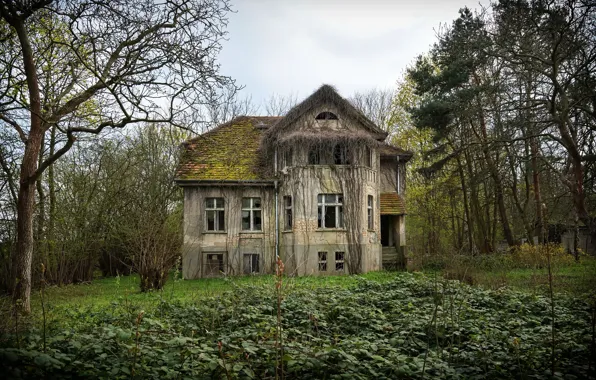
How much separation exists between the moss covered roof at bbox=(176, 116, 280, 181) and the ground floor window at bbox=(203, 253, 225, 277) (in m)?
4.00

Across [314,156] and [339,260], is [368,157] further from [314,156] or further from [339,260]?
[339,260]

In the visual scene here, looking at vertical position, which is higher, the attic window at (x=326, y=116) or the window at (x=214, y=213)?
the attic window at (x=326, y=116)

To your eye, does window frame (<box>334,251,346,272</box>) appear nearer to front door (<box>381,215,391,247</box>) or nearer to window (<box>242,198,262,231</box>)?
window (<box>242,198,262,231</box>)

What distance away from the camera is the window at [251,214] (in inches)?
942

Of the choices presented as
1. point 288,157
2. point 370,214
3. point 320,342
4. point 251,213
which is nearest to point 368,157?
point 370,214

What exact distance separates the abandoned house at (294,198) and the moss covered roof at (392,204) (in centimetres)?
105

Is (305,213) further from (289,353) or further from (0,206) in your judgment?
(289,353)

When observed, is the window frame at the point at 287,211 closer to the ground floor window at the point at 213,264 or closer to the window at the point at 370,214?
the ground floor window at the point at 213,264

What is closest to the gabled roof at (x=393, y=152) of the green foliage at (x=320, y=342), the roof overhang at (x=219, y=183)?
the roof overhang at (x=219, y=183)

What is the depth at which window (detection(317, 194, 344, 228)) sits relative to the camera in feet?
75.5

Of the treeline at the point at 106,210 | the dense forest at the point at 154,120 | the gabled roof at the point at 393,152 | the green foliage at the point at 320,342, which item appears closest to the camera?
the green foliage at the point at 320,342

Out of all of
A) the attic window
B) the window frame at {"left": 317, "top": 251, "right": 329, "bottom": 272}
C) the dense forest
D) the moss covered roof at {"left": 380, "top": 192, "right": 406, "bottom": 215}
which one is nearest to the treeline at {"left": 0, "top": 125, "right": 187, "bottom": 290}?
the dense forest

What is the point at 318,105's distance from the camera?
2381 centimetres

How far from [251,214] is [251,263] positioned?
2.54 metres
